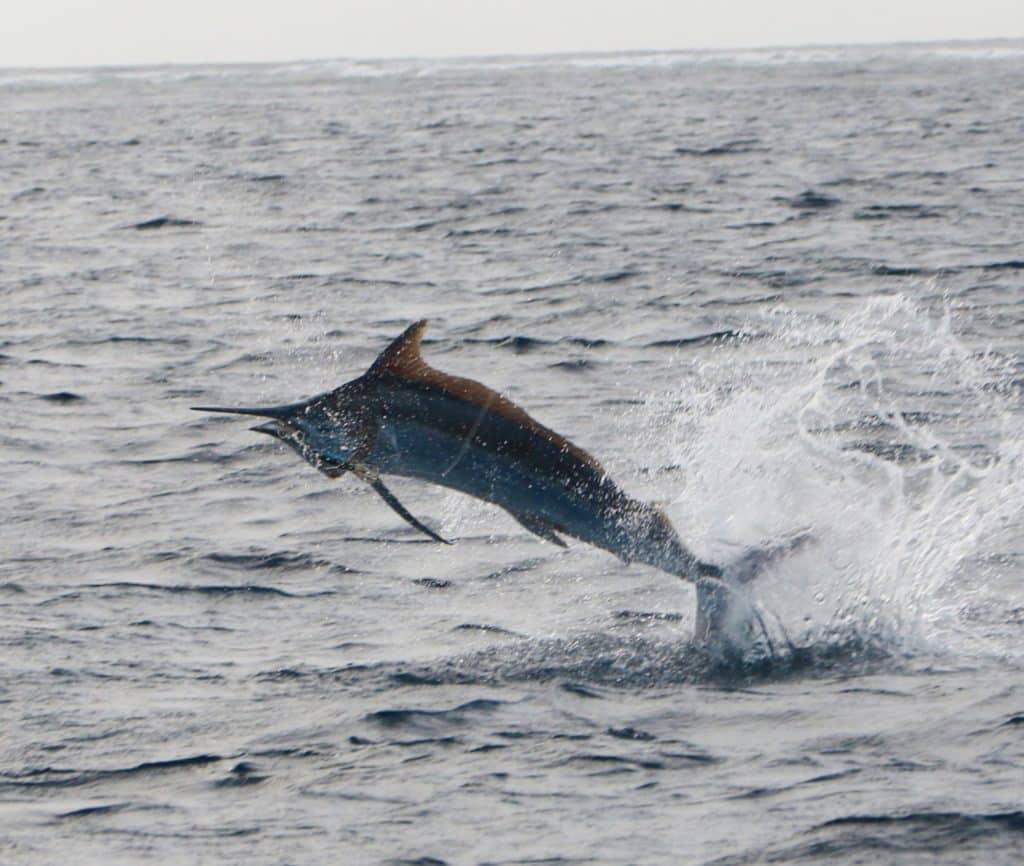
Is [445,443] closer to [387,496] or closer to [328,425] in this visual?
[387,496]

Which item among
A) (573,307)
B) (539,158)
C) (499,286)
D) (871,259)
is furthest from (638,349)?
(539,158)

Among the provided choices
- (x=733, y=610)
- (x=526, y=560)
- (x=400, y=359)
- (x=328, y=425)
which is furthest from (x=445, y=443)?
(x=526, y=560)

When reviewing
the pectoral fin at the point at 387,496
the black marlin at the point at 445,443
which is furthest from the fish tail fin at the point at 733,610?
the pectoral fin at the point at 387,496

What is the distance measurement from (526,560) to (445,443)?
3.41 m

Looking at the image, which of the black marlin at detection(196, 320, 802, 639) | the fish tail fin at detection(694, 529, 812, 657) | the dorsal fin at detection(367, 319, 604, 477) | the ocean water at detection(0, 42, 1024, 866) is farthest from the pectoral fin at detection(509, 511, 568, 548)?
the fish tail fin at detection(694, 529, 812, 657)

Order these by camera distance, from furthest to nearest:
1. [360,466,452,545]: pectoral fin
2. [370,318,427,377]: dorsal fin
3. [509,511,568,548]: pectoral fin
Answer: [509,511,568,548]: pectoral fin
[370,318,427,377]: dorsal fin
[360,466,452,545]: pectoral fin

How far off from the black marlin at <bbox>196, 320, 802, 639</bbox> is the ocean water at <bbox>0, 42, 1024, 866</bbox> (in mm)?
1006

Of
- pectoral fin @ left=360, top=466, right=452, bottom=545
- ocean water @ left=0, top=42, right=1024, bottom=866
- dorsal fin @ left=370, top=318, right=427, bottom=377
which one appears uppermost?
dorsal fin @ left=370, top=318, right=427, bottom=377

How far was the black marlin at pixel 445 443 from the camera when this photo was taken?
326 inches

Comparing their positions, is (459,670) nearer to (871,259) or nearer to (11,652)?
(11,652)

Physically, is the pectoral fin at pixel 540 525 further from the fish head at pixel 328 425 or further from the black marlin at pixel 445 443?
the fish head at pixel 328 425

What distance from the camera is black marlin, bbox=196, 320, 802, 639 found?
827 cm

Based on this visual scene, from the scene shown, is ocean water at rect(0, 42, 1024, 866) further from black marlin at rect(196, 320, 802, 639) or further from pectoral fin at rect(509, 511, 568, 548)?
black marlin at rect(196, 320, 802, 639)

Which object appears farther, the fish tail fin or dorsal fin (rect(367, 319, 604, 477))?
the fish tail fin
